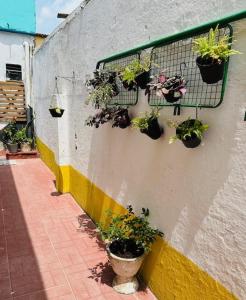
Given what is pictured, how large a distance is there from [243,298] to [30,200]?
16.1 ft

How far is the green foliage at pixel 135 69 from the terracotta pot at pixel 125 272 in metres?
2.02

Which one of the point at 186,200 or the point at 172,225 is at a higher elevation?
the point at 186,200

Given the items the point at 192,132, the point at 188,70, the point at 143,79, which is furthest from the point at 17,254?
the point at 188,70

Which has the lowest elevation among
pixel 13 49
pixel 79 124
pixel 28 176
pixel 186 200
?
pixel 28 176

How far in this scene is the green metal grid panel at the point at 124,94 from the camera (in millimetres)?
3451

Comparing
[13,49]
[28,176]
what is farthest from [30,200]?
[13,49]

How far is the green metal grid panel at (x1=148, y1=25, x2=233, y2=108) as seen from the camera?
226 cm

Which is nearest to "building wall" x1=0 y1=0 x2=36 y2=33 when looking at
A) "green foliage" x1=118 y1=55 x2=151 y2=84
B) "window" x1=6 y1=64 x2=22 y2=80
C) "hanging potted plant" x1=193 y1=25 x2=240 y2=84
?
"window" x1=6 y1=64 x2=22 y2=80

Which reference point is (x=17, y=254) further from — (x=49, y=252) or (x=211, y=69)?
(x=211, y=69)

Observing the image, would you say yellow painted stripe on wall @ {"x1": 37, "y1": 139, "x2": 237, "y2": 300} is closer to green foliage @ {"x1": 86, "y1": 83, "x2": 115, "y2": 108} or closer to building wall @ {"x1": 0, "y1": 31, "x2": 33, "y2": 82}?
green foliage @ {"x1": 86, "y1": 83, "x2": 115, "y2": 108}

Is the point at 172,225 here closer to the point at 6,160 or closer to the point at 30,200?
the point at 30,200

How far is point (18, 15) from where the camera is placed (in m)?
12.2

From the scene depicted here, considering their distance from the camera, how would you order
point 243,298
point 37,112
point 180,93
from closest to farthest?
1. point 243,298
2. point 180,93
3. point 37,112

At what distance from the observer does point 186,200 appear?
8.81 ft
